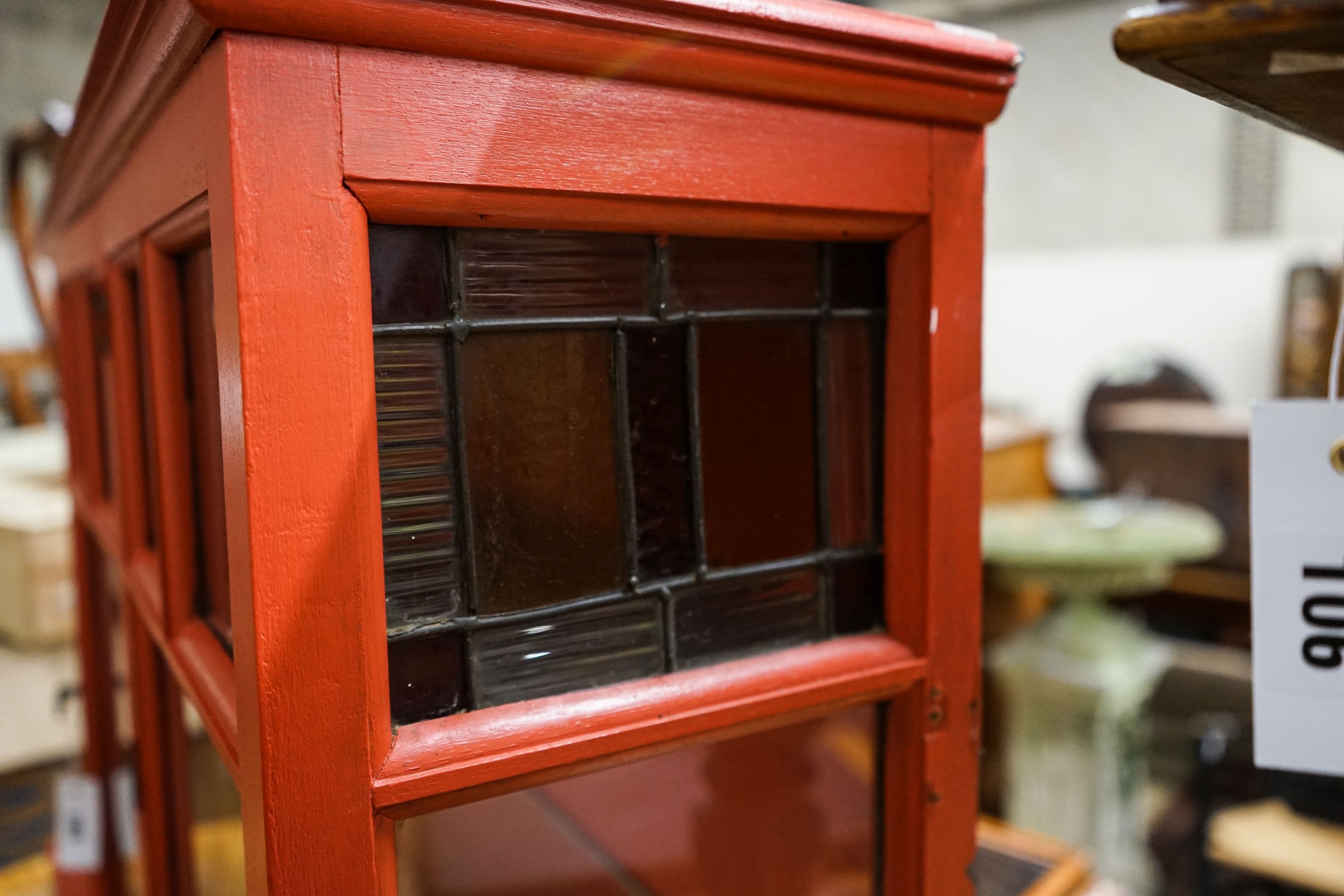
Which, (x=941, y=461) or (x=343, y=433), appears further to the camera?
(x=941, y=461)

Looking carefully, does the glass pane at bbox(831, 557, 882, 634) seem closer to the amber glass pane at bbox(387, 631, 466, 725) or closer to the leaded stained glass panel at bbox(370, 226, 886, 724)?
the leaded stained glass panel at bbox(370, 226, 886, 724)

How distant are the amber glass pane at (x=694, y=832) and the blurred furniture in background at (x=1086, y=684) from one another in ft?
7.05

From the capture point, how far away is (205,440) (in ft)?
2.49

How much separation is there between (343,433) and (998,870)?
3.55ft

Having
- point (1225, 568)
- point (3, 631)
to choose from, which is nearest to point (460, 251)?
point (3, 631)

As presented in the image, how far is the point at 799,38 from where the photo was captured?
603mm

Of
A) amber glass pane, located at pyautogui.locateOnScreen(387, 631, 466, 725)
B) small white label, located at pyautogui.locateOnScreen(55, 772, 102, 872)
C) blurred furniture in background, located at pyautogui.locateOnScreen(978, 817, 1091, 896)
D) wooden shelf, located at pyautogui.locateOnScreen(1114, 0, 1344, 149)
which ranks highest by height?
wooden shelf, located at pyautogui.locateOnScreen(1114, 0, 1344, 149)

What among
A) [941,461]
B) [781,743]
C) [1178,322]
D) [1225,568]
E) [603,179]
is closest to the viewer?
[603,179]

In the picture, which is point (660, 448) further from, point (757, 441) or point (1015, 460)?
point (1015, 460)

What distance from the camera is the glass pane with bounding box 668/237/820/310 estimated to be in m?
0.66

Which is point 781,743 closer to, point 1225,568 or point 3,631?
point 3,631

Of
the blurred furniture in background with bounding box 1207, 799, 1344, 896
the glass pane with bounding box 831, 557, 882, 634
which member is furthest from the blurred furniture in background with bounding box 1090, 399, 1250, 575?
the glass pane with bounding box 831, 557, 882, 634

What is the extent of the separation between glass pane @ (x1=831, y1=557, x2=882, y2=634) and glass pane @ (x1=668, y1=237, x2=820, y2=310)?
8.4 inches

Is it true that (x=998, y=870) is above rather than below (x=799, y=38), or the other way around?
below
